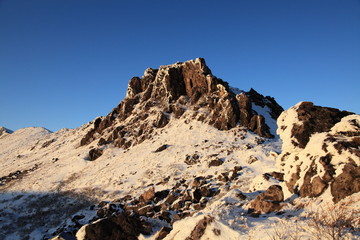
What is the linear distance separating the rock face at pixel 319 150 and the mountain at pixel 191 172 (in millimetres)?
69

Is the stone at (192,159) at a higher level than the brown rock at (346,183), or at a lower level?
higher

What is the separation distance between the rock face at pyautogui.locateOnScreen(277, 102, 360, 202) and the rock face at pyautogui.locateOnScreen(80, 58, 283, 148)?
27248mm

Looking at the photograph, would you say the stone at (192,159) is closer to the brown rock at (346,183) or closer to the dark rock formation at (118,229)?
the dark rock formation at (118,229)

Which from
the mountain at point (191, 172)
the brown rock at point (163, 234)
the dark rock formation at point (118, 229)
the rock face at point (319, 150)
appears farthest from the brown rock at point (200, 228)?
the rock face at point (319, 150)

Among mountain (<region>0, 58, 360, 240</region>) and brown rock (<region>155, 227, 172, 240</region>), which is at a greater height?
mountain (<region>0, 58, 360, 240</region>)

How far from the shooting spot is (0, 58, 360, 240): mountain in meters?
12.4

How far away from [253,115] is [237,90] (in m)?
20.6

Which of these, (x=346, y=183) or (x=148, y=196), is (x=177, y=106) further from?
(x=346, y=183)

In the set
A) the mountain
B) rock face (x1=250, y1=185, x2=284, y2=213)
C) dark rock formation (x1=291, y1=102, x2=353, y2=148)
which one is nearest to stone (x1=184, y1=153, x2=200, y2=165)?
the mountain

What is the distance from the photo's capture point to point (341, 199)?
11680mm

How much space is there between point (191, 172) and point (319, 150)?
22434 millimetres

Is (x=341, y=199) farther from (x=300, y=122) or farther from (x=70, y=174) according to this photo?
(x=70, y=174)

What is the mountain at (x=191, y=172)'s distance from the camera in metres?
12.4

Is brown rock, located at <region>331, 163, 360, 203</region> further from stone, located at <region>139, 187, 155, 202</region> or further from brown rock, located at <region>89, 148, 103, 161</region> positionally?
brown rock, located at <region>89, 148, 103, 161</region>
